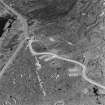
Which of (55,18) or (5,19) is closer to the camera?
(55,18)

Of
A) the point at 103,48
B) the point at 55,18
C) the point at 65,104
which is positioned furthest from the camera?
the point at 55,18

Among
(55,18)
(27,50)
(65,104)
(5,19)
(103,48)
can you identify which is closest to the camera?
(65,104)

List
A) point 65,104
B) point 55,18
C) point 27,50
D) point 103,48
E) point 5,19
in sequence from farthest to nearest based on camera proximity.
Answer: point 5,19 < point 55,18 < point 27,50 < point 103,48 < point 65,104

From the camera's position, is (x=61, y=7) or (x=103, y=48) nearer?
(x=103, y=48)

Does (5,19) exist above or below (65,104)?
above

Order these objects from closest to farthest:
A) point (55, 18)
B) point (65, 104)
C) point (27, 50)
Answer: point (65, 104) → point (27, 50) → point (55, 18)

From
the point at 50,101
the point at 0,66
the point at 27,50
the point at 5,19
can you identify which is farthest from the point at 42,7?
the point at 50,101

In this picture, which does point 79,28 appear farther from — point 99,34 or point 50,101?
point 50,101

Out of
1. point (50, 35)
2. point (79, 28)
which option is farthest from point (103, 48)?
point (50, 35)

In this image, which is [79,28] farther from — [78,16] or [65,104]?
[65,104]
